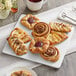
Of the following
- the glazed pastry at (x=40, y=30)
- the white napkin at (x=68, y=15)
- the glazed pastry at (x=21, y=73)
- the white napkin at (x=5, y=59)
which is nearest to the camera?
the glazed pastry at (x=21, y=73)

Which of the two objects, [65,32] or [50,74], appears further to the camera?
[65,32]

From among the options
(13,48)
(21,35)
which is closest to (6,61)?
(13,48)

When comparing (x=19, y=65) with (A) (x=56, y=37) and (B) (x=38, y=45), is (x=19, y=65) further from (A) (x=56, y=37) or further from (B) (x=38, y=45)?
(A) (x=56, y=37)

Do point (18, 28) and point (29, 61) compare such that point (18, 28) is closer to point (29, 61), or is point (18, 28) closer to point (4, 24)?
point (4, 24)

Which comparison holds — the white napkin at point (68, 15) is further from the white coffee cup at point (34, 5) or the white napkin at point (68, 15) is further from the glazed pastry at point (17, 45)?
the glazed pastry at point (17, 45)

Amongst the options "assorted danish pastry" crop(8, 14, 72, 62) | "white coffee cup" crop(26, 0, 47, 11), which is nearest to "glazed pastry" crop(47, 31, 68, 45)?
"assorted danish pastry" crop(8, 14, 72, 62)

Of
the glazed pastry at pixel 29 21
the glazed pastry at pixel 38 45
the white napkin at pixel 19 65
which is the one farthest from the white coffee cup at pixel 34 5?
the white napkin at pixel 19 65

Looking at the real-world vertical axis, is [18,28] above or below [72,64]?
above
